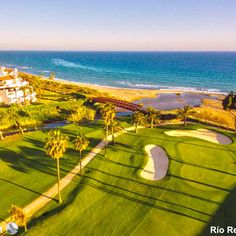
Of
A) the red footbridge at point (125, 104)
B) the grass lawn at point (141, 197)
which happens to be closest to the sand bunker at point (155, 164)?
the grass lawn at point (141, 197)

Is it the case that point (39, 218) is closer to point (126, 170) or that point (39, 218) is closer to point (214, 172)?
point (126, 170)

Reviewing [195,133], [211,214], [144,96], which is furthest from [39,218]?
[144,96]

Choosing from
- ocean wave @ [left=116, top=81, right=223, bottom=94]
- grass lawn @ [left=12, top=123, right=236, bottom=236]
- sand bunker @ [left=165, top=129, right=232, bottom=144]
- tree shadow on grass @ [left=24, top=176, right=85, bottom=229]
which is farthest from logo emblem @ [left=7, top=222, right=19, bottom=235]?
ocean wave @ [left=116, top=81, right=223, bottom=94]

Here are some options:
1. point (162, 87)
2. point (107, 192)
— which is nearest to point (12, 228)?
point (107, 192)

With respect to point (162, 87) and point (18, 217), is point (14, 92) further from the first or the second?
point (162, 87)

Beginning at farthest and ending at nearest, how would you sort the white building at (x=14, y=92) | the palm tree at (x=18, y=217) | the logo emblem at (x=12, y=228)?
1. the white building at (x=14, y=92)
2. the logo emblem at (x=12, y=228)
3. the palm tree at (x=18, y=217)

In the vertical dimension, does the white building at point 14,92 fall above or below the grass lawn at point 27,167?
above

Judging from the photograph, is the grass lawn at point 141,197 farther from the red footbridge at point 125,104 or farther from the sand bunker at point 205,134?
the red footbridge at point 125,104
